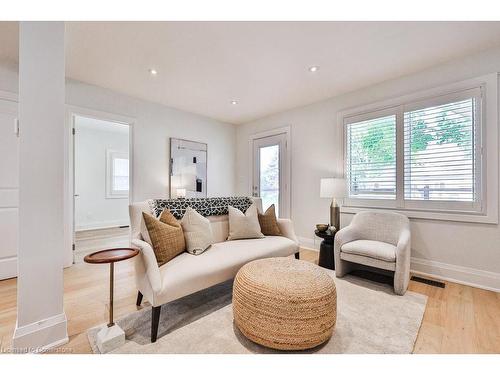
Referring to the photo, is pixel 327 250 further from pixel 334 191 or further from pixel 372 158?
pixel 372 158

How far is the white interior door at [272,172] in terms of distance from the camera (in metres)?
4.27

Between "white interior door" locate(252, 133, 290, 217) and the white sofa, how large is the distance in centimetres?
167

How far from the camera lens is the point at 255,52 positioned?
2.39 metres

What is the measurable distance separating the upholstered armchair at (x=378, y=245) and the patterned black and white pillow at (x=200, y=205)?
1222 mm

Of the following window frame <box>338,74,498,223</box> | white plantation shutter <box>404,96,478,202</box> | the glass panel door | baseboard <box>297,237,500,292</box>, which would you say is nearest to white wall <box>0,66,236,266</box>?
the glass panel door

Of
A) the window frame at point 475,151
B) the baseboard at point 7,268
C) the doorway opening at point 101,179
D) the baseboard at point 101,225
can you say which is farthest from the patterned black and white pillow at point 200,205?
the baseboard at point 101,225

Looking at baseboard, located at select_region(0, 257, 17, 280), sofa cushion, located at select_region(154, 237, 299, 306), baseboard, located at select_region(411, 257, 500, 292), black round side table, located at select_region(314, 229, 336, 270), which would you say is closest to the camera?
sofa cushion, located at select_region(154, 237, 299, 306)

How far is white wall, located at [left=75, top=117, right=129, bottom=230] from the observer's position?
5461mm

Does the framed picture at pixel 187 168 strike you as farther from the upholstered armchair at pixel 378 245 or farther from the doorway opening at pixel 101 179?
the upholstered armchair at pixel 378 245

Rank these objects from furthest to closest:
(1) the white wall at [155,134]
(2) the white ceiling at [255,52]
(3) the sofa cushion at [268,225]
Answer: (1) the white wall at [155,134] < (3) the sofa cushion at [268,225] < (2) the white ceiling at [255,52]

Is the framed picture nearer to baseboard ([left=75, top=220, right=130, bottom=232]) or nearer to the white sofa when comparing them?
the white sofa

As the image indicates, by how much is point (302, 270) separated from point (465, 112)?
250 cm
